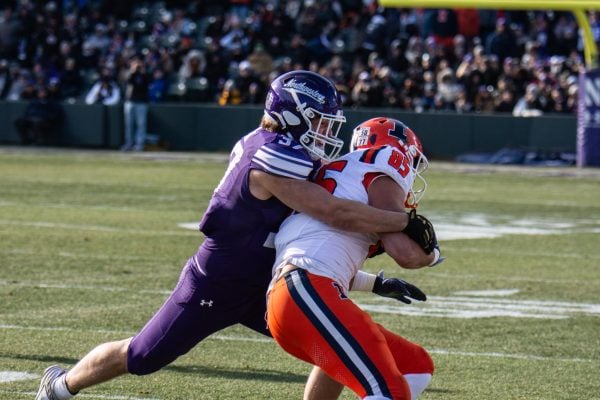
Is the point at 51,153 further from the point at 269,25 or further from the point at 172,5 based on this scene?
the point at 172,5

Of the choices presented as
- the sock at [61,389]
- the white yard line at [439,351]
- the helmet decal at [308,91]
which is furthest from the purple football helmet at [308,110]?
the white yard line at [439,351]

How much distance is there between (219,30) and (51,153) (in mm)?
5771

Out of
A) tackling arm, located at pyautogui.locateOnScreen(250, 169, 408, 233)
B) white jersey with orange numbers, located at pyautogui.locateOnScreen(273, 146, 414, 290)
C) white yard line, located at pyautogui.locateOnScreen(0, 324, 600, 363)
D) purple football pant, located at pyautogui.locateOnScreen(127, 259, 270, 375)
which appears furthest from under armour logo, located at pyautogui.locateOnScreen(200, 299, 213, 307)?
white yard line, located at pyautogui.locateOnScreen(0, 324, 600, 363)

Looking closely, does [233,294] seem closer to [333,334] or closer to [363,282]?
[363,282]

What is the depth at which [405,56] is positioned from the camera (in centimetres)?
2505

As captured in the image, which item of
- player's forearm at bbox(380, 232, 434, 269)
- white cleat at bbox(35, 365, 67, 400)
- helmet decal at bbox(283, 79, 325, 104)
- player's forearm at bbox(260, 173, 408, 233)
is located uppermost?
helmet decal at bbox(283, 79, 325, 104)

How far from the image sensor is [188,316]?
472 cm

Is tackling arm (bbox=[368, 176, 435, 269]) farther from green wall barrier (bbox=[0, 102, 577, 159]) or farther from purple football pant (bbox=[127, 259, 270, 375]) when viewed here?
green wall barrier (bbox=[0, 102, 577, 159])

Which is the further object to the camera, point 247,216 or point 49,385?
point 49,385

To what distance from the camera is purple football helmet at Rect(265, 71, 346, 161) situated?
15.0 feet

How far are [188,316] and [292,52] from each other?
2203 cm

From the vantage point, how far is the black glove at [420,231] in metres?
4.41

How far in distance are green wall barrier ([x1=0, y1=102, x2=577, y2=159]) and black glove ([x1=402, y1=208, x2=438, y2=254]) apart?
58.4 ft

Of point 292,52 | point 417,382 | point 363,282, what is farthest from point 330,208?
point 292,52
